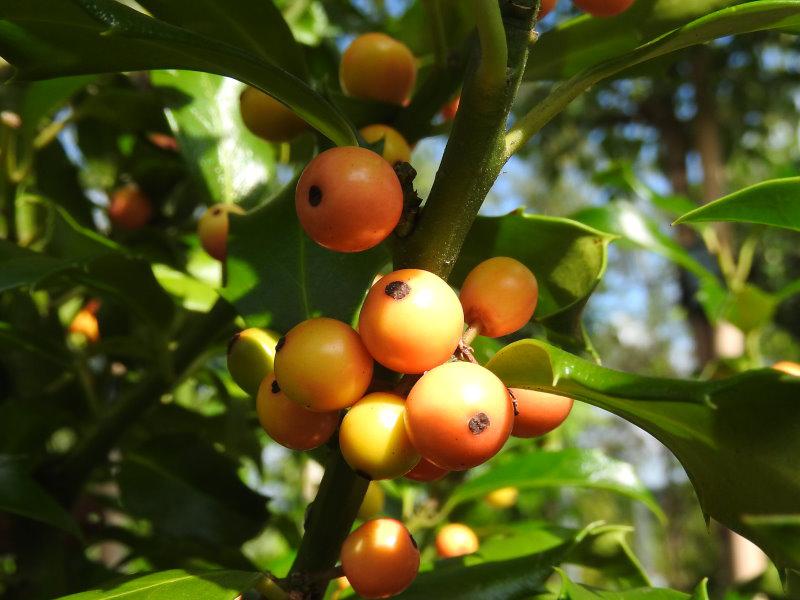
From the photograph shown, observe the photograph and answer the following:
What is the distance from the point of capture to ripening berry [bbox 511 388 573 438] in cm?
63

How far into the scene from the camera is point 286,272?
0.79 m

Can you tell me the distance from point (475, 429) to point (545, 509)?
2.30m

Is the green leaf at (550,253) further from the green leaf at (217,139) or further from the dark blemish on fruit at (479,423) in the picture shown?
the green leaf at (217,139)

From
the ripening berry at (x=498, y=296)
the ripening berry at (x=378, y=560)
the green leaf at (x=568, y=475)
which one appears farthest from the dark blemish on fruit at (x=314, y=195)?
the green leaf at (x=568, y=475)

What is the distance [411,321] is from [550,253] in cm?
26

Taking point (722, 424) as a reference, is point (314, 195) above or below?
above

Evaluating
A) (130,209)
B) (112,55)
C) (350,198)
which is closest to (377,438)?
(350,198)

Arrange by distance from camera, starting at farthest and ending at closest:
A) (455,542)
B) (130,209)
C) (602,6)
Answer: (130,209) < (455,542) < (602,6)

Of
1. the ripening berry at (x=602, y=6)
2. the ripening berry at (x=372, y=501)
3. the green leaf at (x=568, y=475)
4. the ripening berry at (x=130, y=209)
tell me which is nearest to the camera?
the ripening berry at (x=602, y=6)

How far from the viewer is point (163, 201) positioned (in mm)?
1427

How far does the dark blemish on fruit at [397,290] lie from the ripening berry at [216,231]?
0.36 metres

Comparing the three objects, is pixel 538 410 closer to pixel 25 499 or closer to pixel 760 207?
pixel 760 207

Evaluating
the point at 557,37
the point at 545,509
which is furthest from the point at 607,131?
the point at 557,37

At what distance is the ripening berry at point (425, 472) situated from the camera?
26.7 inches
